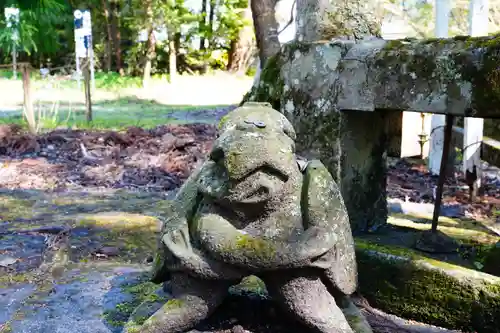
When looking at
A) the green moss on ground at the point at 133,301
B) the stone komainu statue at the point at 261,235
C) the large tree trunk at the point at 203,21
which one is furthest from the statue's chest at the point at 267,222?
the large tree trunk at the point at 203,21

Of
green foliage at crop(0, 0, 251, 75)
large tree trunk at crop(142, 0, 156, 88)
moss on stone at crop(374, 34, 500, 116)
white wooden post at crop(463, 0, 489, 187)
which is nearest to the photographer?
moss on stone at crop(374, 34, 500, 116)

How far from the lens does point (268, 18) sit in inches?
230

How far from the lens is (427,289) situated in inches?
94.2

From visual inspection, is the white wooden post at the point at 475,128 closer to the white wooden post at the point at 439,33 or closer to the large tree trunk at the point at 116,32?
the white wooden post at the point at 439,33

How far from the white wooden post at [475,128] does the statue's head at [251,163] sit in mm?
3359

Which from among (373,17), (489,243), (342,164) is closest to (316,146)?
(342,164)

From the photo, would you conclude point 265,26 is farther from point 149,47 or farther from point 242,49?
point 242,49

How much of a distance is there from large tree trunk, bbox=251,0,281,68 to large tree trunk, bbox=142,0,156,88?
1209cm

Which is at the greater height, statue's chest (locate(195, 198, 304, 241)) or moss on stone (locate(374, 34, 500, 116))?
moss on stone (locate(374, 34, 500, 116))

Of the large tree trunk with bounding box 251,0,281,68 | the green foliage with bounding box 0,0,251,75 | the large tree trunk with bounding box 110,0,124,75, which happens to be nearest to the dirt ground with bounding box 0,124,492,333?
the large tree trunk with bounding box 251,0,281,68

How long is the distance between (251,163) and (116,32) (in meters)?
19.7

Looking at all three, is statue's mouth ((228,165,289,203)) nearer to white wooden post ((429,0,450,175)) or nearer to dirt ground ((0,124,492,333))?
dirt ground ((0,124,492,333))

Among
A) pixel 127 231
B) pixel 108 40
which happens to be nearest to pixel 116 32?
pixel 108 40

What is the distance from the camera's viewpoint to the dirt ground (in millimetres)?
5746
